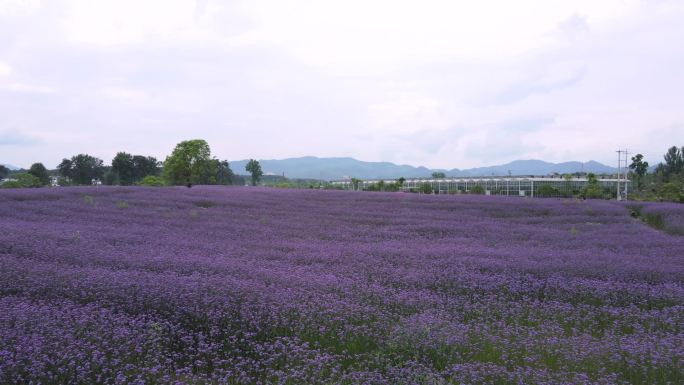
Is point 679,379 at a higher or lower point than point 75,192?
lower

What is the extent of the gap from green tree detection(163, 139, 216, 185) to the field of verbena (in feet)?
138

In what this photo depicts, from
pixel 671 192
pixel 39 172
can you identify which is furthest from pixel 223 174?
pixel 671 192

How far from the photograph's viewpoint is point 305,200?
2584 centimetres

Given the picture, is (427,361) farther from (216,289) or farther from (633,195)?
(633,195)

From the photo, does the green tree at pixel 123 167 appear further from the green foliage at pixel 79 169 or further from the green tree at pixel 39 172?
the green tree at pixel 39 172

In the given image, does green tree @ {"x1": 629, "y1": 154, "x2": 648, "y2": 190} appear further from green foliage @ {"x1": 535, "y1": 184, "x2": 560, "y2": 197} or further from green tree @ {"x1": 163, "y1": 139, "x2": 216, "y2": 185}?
green tree @ {"x1": 163, "y1": 139, "x2": 216, "y2": 185}

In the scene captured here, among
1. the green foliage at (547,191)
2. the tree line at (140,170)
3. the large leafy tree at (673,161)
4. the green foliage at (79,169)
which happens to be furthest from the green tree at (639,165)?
the green foliage at (79,169)

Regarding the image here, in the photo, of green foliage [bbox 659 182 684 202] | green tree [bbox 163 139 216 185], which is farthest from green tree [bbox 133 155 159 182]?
green foliage [bbox 659 182 684 202]

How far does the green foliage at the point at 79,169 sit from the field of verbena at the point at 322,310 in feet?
221

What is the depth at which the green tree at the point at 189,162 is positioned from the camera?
53.6 m

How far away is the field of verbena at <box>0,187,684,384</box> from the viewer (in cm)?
459

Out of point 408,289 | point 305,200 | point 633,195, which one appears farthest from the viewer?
point 633,195

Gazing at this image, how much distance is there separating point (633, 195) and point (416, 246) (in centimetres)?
5066

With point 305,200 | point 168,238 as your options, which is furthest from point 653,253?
point 305,200
